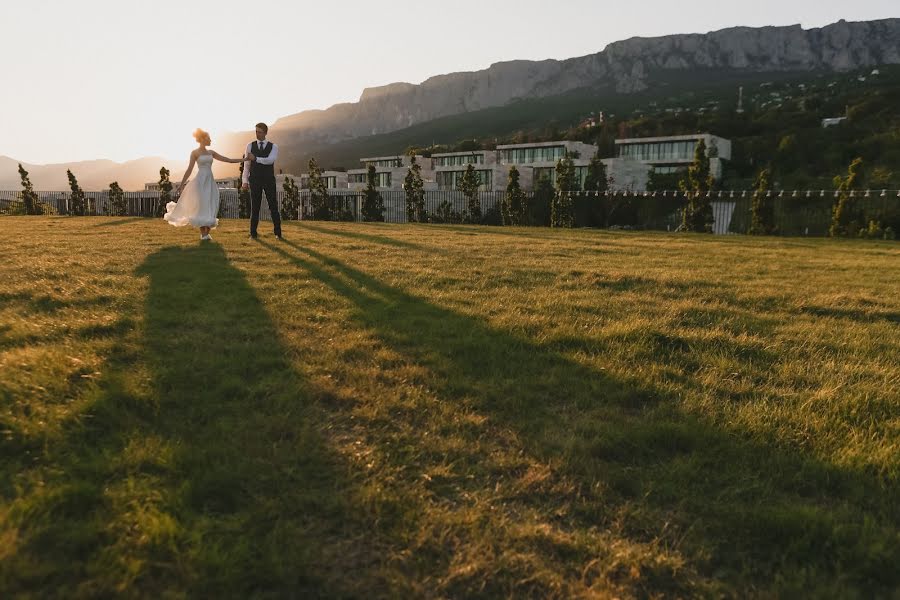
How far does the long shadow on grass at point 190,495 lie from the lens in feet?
5.46

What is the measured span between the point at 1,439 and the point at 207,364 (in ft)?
3.82

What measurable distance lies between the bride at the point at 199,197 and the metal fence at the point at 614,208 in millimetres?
19921

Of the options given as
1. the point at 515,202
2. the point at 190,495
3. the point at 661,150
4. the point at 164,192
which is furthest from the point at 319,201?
the point at 661,150

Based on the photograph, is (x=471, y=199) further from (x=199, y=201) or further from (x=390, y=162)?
(x=390, y=162)

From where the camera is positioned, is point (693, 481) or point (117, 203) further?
point (117, 203)

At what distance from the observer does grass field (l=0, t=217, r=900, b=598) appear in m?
1.76

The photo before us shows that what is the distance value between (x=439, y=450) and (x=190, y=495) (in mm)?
1058

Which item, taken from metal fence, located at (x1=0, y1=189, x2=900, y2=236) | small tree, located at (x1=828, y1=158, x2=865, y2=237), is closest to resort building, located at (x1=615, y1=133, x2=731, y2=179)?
metal fence, located at (x1=0, y1=189, x2=900, y2=236)

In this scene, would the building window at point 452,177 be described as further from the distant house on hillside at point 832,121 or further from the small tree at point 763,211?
the distant house on hillside at point 832,121

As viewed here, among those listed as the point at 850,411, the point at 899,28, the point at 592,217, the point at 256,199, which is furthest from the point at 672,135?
the point at 899,28

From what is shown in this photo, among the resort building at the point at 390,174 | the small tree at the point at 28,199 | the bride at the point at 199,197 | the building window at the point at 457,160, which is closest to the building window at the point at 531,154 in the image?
the building window at the point at 457,160

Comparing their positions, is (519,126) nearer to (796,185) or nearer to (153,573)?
(796,185)

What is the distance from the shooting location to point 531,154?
67.9m

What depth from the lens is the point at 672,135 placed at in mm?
66062
